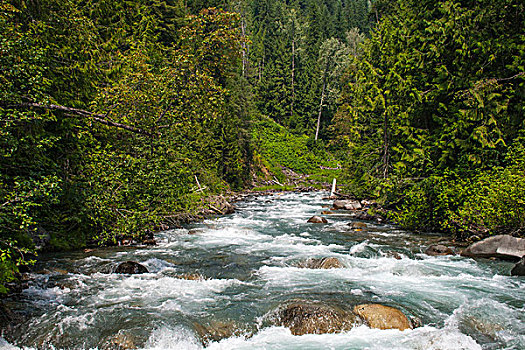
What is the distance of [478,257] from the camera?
9867 millimetres

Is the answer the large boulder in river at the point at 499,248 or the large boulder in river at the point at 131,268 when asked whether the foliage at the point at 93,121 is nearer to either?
the large boulder in river at the point at 131,268

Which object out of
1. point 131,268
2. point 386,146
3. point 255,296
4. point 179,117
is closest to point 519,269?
point 255,296

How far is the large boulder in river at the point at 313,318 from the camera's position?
19.4 ft

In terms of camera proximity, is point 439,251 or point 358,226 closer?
point 439,251

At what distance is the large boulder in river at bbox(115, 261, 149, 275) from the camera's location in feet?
28.2

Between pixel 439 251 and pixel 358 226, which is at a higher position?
pixel 439 251

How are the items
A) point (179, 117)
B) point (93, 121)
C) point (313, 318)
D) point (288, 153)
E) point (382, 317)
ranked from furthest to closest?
point (288, 153) → point (179, 117) → point (93, 121) → point (382, 317) → point (313, 318)

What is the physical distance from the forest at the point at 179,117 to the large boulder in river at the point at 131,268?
891 mm

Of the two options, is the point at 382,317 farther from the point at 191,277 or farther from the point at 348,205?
the point at 348,205

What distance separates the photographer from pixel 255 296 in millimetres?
7312

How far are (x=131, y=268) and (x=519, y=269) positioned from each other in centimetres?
971

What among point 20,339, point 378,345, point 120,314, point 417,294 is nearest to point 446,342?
point 378,345

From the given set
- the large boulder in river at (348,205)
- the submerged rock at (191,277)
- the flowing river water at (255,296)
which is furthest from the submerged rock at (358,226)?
the submerged rock at (191,277)

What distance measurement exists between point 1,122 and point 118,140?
16.9ft
